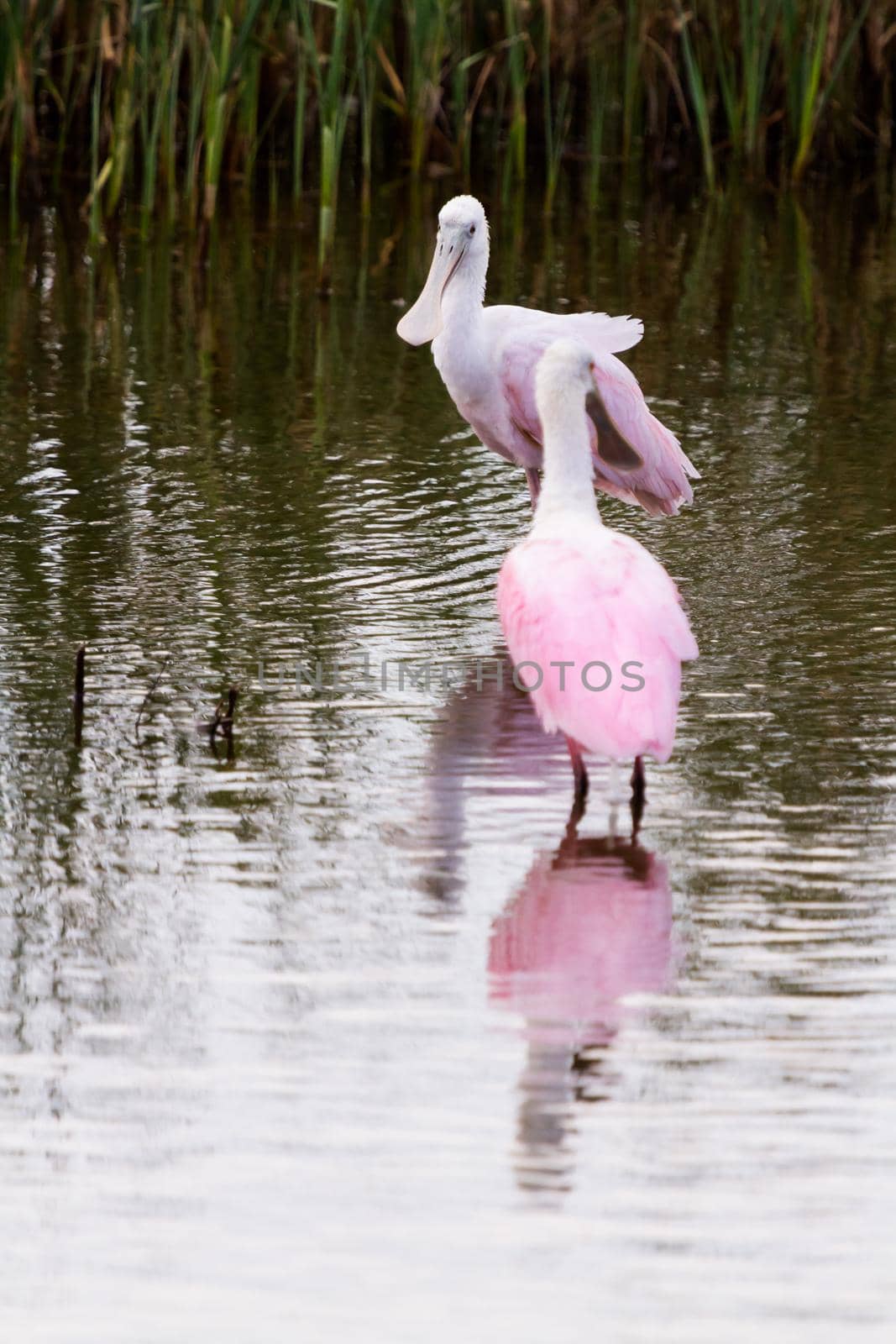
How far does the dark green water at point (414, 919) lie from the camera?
3127mm

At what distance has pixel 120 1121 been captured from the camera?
3.48 m

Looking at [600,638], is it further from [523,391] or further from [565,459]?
[523,391]

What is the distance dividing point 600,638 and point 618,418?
247 centimetres

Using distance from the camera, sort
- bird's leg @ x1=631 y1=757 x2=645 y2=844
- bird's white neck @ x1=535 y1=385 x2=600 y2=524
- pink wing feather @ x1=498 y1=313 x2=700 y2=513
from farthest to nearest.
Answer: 1. pink wing feather @ x1=498 y1=313 x2=700 y2=513
2. bird's white neck @ x1=535 y1=385 x2=600 y2=524
3. bird's leg @ x1=631 y1=757 x2=645 y2=844

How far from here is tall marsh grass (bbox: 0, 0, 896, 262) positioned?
37.3 feet

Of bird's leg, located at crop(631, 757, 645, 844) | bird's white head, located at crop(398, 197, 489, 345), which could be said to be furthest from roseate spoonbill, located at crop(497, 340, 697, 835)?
bird's white head, located at crop(398, 197, 489, 345)

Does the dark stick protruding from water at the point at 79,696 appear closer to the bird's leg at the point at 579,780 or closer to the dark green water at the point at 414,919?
the dark green water at the point at 414,919

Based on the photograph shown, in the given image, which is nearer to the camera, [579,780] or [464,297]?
[579,780]

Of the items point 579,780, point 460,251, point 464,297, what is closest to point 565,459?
point 579,780

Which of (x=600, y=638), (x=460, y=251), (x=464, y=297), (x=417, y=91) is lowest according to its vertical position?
(x=600, y=638)

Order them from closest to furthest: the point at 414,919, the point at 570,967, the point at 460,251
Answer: the point at 570,967
the point at 414,919
the point at 460,251

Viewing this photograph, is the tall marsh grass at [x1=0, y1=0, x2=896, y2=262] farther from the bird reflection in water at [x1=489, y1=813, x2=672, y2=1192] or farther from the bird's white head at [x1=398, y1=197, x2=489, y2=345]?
the bird reflection in water at [x1=489, y1=813, x2=672, y2=1192]

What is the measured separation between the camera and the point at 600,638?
4613mm

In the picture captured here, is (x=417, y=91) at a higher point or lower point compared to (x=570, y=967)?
higher
